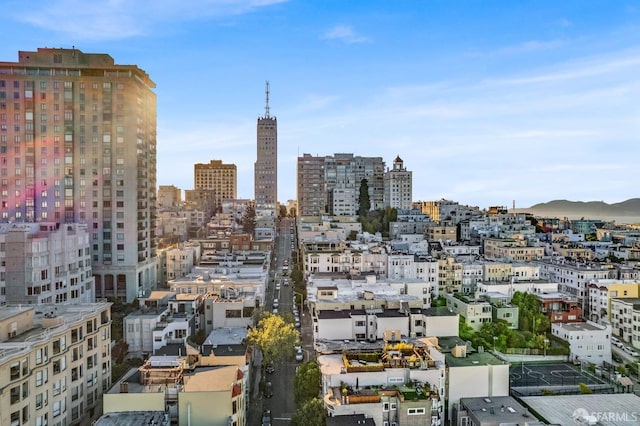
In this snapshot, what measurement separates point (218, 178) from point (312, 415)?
137234mm

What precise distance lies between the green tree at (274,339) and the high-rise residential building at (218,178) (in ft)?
404

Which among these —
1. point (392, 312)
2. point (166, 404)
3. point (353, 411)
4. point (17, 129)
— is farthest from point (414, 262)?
point (17, 129)

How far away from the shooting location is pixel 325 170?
11244 centimetres

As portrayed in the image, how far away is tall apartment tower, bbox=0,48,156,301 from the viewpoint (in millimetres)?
48375

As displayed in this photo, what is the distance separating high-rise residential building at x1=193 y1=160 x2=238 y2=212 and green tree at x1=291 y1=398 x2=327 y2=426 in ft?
434

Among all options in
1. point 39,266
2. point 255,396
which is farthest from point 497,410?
point 39,266

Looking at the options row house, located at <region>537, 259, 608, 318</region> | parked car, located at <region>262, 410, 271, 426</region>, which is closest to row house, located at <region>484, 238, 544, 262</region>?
row house, located at <region>537, 259, 608, 318</region>

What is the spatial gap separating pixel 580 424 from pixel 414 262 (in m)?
25.4

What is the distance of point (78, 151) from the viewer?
162 ft

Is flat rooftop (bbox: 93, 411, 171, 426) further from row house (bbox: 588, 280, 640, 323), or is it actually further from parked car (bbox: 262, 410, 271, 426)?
row house (bbox: 588, 280, 640, 323)

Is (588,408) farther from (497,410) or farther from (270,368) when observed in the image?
(270,368)

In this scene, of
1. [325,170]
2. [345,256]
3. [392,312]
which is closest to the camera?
[392,312]

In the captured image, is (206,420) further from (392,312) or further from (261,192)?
(261,192)

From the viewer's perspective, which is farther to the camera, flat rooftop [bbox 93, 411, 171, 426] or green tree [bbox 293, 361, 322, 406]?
green tree [bbox 293, 361, 322, 406]
